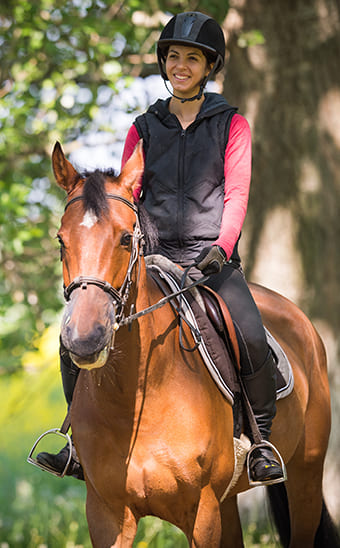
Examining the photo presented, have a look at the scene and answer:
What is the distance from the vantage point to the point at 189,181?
12.3 feet

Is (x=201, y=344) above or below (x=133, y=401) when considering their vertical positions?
above

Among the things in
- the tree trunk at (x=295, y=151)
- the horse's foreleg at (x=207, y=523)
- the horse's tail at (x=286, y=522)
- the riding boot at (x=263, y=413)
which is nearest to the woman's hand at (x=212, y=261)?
the riding boot at (x=263, y=413)

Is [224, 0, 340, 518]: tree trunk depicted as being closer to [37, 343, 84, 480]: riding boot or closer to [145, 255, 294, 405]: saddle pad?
[145, 255, 294, 405]: saddle pad

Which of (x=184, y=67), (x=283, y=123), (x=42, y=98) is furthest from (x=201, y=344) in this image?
(x=42, y=98)

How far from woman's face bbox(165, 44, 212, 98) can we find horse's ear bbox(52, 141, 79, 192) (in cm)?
110

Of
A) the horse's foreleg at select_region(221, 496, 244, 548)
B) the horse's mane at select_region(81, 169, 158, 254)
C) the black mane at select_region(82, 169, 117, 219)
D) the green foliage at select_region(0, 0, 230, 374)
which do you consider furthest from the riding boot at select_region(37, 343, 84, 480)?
the green foliage at select_region(0, 0, 230, 374)

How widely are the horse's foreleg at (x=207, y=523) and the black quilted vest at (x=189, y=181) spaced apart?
1308 mm

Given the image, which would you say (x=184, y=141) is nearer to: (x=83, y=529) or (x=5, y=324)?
(x=83, y=529)

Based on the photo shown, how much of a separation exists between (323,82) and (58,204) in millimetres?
4042

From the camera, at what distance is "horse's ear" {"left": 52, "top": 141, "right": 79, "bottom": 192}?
3.04 m

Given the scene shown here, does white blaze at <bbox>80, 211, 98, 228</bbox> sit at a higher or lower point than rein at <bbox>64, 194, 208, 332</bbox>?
higher

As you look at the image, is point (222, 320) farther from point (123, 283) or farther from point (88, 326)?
point (88, 326)

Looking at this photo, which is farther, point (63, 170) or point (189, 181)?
point (189, 181)

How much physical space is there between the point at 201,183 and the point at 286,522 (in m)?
2.78
